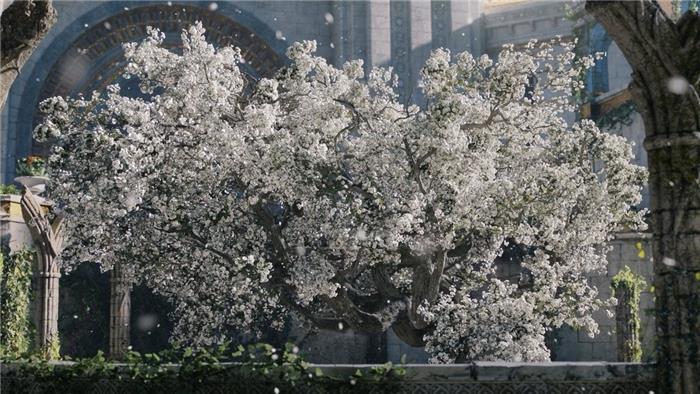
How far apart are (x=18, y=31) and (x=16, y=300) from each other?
36.9ft

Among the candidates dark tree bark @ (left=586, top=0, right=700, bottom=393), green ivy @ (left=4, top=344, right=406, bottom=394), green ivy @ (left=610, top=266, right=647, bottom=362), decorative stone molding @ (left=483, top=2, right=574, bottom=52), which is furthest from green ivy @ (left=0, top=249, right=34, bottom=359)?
decorative stone molding @ (left=483, top=2, right=574, bottom=52)

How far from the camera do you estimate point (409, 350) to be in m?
23.7

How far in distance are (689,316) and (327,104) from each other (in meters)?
7.53

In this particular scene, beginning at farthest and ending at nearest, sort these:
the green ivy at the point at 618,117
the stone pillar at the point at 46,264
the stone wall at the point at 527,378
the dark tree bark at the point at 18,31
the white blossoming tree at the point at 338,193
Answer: the green ivy at the point at 618,117, the stone pillar at the point at 46,264, the white blossoming tree at the point at 338,193, the dark tree bark at the point at 18,31, the stone wall at the point at 527,378

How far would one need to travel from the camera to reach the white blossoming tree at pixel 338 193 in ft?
42.5

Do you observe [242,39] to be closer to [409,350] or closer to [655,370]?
[409,350]

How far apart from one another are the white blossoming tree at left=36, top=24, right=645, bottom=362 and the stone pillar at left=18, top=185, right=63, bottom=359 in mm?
2871

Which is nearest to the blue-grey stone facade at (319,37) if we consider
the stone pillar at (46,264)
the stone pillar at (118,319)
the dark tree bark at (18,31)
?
the stone pillar at (118,319)

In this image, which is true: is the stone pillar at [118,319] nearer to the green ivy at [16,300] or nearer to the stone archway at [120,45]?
the green ivy at [16,300]

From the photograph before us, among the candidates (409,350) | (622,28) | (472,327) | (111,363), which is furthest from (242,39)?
(622,28)

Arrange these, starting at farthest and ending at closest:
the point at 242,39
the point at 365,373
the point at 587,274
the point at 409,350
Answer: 1. the point at 242,39
2. the point at 409,350
3. the point at 587,274
4. the point at 365,373

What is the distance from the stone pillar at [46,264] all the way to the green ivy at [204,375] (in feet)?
25.0

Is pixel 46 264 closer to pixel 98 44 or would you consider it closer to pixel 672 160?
pixel 98 44

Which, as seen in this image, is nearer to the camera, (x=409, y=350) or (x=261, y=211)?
(x=261, y=211)
